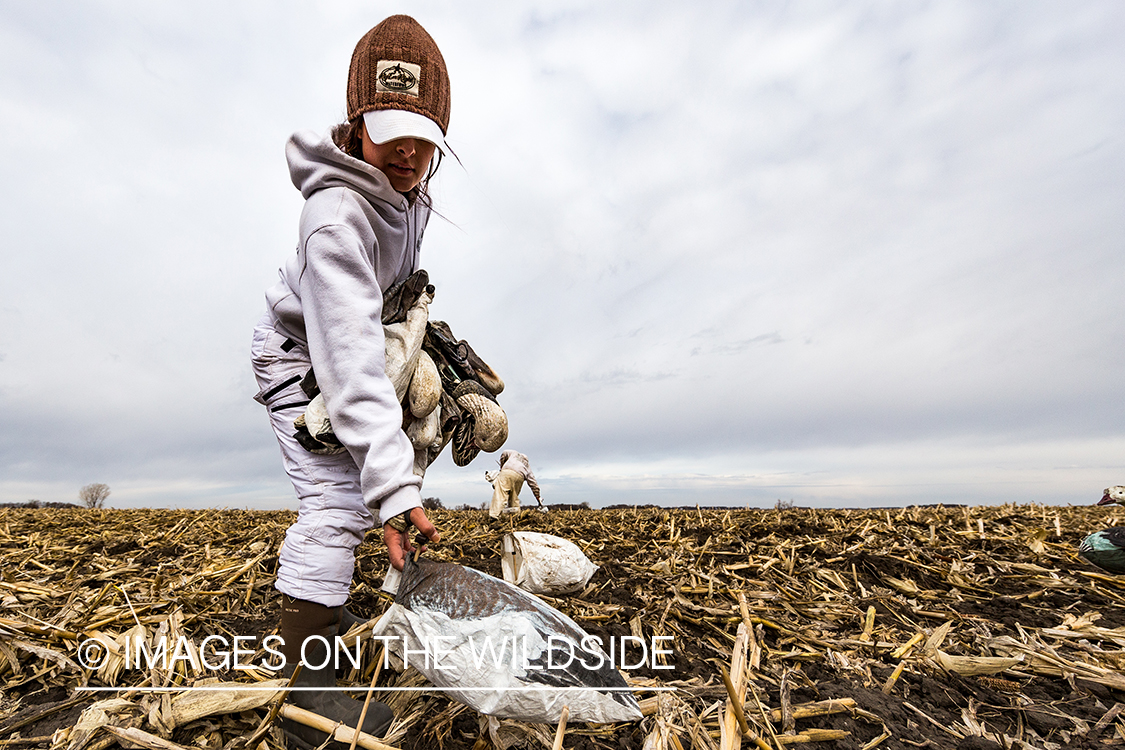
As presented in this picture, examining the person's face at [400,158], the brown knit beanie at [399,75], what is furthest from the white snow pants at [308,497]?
the brown knit beanie at [399,75]

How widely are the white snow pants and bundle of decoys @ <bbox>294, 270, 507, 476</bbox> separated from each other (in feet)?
0.29

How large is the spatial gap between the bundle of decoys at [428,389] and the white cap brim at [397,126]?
0.57 metres

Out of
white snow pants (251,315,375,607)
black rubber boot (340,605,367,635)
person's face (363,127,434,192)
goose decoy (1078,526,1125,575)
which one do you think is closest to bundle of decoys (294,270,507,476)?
white snow pants (251,315,375,607)

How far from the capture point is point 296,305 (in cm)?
231

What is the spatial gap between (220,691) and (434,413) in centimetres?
122

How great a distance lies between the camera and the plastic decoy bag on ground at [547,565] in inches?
118

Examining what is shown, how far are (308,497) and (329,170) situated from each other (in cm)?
123

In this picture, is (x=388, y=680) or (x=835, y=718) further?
(x=388, y=680)

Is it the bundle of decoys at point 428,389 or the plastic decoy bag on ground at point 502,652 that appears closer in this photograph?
the plastic decoy bag on ground at point 502,652

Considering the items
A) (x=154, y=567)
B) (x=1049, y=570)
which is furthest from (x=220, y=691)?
(x=1049, y=570)

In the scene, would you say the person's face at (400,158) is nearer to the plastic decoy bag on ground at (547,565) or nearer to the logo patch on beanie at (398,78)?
the logo patch on beanie at (398,78)

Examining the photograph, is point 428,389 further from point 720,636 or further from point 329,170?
point 720,636

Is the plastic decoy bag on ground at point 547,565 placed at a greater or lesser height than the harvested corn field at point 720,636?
greater

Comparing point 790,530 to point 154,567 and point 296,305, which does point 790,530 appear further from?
point 154,567
